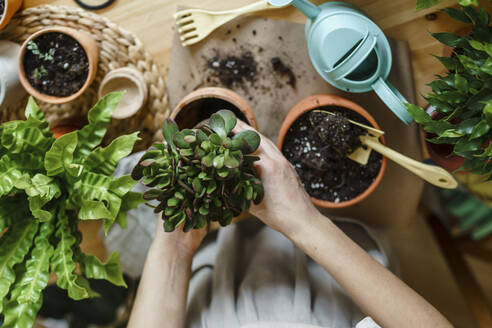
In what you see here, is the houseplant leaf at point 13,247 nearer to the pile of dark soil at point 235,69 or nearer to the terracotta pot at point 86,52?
the terracotta pot at point 86,52

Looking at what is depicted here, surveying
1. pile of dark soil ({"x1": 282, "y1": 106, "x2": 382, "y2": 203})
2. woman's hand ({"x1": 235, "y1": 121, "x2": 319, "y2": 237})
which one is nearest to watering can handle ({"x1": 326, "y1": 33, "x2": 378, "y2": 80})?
pile of dark soil ({"x1": 282, "y1": 106, "x2": 382, "y2": 203})

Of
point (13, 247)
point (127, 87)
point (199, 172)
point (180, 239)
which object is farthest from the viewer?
point (127, 87)

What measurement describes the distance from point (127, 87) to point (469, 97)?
770 mm

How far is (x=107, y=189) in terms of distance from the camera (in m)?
0.73

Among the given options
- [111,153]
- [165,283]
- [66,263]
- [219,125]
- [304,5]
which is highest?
[304,5]

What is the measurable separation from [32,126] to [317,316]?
2.37 feet

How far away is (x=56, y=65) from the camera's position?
0.92m

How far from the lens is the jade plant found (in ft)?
2.06

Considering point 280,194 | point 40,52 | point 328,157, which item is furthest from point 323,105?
point 40,52

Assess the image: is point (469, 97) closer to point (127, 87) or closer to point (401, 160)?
point (401, 160)

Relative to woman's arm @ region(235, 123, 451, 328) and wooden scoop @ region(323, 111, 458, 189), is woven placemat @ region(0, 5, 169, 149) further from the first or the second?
wooden scoop @ region(323, 111, 458, 189)

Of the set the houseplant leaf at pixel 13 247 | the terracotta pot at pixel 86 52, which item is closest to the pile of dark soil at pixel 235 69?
the terracotta pot at pixel 86 52

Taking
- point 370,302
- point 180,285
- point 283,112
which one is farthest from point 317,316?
point 283,112

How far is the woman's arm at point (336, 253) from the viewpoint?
765 mm
